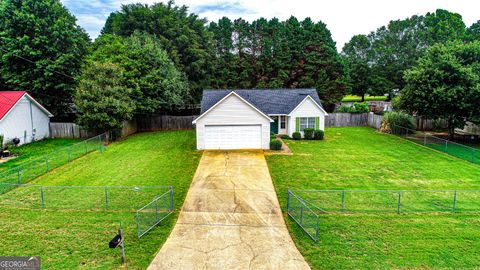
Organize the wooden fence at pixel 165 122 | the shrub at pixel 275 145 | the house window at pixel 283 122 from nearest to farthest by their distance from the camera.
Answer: the shrub at pixel 275 145 → the house window at pixel 283 122 → the wooden fence at pixel 165 122

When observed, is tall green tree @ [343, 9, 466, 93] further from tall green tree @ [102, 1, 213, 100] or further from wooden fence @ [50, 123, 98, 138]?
wooden fence @ [50, 123, 98, 138]

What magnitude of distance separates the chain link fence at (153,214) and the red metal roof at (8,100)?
68.1 feet

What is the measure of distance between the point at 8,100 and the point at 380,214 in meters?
31.2

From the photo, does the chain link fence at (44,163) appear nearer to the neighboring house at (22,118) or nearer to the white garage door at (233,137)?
the neighboring house at (22,118)

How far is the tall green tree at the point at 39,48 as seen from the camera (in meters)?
31.9

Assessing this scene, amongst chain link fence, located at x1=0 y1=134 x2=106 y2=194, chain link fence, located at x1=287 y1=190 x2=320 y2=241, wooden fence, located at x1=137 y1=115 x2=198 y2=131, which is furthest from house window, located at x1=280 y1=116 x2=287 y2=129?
chain link fence, located at x1=287 y1=190 x2=320 y2=241

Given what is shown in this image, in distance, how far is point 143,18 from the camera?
42.3 metres

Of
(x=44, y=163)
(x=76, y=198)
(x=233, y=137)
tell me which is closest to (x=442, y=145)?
(x=233, y=137)

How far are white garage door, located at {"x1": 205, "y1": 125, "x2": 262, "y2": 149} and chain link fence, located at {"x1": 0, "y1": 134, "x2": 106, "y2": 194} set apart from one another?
9.18m

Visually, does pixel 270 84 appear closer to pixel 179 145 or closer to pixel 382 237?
pixel 179 145

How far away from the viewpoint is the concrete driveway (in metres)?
10.6

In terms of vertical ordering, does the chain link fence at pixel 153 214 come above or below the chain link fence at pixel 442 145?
below

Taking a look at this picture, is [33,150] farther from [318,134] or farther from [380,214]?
[380,214]

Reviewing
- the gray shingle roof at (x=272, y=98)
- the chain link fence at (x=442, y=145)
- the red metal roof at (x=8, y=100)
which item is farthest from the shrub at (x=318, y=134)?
the red metal roof at (x=8, y=100)
